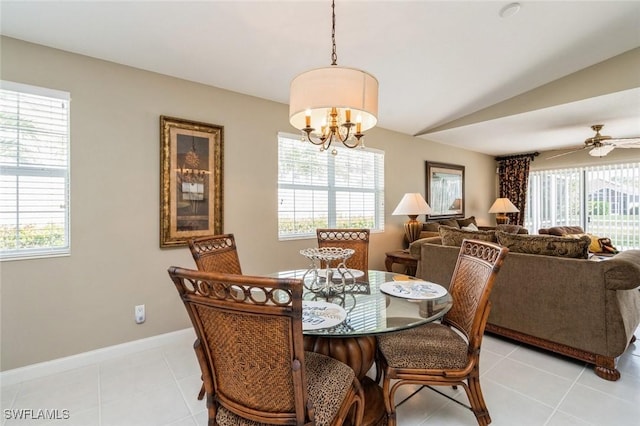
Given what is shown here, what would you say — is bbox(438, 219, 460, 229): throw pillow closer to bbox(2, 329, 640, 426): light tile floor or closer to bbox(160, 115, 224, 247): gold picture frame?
bbox(2, 329, 640, 426): light tile floor

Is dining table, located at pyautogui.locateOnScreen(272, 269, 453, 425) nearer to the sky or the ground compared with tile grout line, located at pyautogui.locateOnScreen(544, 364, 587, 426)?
nearer to the sky

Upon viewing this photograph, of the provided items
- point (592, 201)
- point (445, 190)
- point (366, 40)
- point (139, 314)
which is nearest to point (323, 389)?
point (139, 314)

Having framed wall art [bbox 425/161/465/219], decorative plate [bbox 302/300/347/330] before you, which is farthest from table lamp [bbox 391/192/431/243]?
decorative plate [bbox 302/300/347/330]

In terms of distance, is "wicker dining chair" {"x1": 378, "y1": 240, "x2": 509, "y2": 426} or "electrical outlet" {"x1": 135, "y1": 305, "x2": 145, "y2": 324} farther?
"electrical outlet" {"x1": 135, "y1": 305, "x2": 145, "y2": 324}

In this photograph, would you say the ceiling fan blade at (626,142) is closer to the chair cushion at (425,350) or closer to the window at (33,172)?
the chair cushion at (425,350)

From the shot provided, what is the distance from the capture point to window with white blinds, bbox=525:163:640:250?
501 centimetres

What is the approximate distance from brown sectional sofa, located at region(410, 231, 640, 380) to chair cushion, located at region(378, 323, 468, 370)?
1.15 m

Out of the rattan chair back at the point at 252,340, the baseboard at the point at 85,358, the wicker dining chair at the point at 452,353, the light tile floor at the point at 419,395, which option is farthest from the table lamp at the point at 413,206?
the rattan chair back at the point at 252,340

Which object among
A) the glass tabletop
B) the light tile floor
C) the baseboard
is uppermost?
the glass tabletop

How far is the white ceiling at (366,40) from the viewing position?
199 centimetres

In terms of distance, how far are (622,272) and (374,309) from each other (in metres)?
1.80

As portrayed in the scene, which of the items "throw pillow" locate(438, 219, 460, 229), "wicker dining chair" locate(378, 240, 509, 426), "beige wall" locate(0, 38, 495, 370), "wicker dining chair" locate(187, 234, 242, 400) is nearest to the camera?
"wicker dining chair" locate(378, 240, 509, 426)

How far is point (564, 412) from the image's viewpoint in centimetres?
171

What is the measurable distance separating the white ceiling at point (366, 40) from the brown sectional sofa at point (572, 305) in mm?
1857
